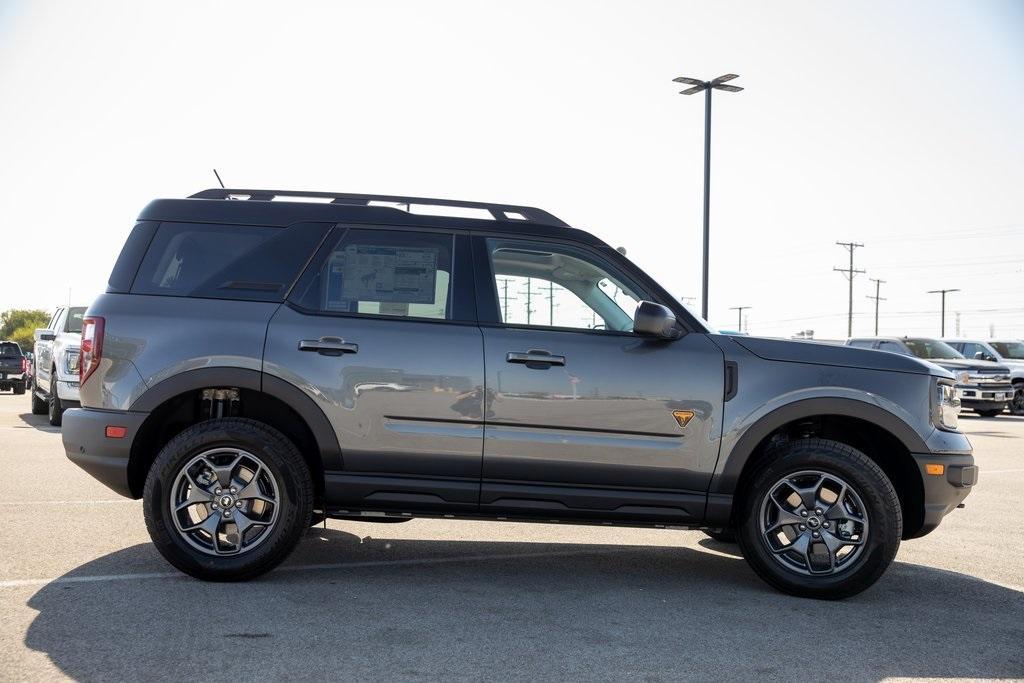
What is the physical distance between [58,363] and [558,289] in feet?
36.2

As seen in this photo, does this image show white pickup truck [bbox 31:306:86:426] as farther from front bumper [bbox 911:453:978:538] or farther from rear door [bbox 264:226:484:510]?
front bumper [bbox 911:453:978:538]

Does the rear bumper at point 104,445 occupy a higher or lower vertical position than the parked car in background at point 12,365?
higher

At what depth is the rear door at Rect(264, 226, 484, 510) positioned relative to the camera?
550cm

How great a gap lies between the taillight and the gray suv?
14mm

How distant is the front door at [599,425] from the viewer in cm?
548

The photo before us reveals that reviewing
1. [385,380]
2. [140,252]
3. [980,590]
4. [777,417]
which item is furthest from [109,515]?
[980,590]

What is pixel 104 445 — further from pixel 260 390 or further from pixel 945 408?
pixel 945 408

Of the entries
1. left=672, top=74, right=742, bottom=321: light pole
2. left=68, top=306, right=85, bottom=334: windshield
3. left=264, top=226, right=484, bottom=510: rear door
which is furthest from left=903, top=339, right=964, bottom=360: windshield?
left=264, top=226, right=484, bottom=510: rear door

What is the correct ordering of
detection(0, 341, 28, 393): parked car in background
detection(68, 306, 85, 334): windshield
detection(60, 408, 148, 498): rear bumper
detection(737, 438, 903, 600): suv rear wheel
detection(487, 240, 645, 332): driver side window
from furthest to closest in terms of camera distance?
detection(0, 341, 28, 393): parked car in background
detection(68, 306, 85, 334): windshield
detection(487, 240, 645, 332): driver side window
detection(60, 408, 148, 498): rear bumper
detection(737, 438, 903, 600): suv rear wheel

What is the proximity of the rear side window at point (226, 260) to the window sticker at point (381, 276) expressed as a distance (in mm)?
212

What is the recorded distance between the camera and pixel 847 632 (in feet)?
15.9

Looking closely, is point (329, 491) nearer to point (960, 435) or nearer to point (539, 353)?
point (539, 353)

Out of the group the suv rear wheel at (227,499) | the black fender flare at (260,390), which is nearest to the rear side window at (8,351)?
the black fender flare at (260,390)

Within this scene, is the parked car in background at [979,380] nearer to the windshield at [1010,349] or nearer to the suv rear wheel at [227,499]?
the windshield at [1010,349]
